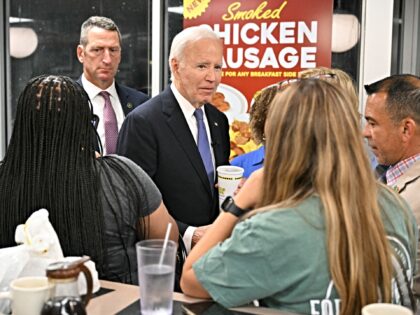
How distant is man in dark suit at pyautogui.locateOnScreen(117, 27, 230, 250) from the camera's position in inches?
91.7

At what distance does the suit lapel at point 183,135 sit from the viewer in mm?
2369

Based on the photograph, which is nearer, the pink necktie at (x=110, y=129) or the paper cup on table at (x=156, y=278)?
the paper cup on table at (x=156, y=278)

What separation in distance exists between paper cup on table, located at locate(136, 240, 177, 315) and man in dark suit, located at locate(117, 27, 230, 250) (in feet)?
2.87

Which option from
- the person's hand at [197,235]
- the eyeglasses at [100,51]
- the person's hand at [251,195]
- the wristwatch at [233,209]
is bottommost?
the person's hand at [197,235]

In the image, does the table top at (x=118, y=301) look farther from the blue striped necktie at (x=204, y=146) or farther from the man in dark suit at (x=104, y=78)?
the man in dark suit at (x=104, y=78)

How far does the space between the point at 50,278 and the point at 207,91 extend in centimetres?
151

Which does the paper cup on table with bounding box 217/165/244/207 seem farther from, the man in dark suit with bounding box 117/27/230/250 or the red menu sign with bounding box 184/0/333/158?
the red menu sign with bounding box 184/0/333/158

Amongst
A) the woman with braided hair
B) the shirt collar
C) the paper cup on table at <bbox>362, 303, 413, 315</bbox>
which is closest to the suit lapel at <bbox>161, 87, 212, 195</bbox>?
the woman with braided hair

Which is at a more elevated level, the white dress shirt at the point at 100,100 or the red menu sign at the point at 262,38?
the red menu sign at the point at 262,38

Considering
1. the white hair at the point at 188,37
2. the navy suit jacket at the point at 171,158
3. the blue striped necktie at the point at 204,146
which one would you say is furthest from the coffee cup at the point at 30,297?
the white hair at the point at 188,37

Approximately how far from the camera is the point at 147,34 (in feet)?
12.4

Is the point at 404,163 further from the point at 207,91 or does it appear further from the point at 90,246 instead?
the point at 90,246

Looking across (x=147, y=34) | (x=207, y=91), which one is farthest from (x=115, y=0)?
(x=207, y=91)

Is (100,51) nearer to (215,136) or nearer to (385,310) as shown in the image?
(215,136)
